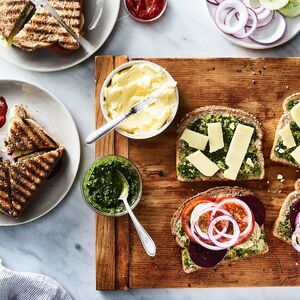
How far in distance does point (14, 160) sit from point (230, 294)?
5.47ft

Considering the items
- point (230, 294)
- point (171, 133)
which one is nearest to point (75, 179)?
point (171, 133)

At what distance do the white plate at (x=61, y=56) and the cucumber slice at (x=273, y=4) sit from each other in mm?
921

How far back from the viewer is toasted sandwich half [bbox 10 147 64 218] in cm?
388

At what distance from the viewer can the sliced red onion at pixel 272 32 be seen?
3.93m

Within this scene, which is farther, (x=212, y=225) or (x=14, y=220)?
(x=14, y=220)

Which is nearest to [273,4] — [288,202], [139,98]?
[139,98]

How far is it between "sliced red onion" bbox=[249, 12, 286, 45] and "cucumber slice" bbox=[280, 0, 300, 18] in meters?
0.04

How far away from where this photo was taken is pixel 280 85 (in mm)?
3920

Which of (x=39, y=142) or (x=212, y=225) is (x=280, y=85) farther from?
(x=39, y=142)

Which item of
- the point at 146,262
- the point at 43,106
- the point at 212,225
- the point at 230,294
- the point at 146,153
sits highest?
the point at 43,106

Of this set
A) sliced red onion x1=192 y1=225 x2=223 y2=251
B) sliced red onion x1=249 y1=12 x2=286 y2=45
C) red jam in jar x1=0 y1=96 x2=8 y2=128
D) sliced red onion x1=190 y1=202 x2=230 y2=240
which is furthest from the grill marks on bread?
sliced red onion x1=192 y1=225 x2=223 y2=251

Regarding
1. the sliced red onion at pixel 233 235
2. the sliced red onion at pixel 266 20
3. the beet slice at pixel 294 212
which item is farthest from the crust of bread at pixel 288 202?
the sliced red onion at pixel 266 20

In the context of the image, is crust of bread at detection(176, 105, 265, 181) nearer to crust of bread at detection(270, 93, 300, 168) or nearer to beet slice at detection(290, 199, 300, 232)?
crust of bread at detection(270, 93, 300, 168)

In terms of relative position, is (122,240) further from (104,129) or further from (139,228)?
(104,129)
